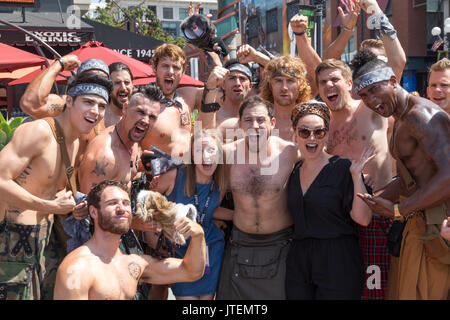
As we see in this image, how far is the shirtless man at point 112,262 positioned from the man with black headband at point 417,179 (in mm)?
1362

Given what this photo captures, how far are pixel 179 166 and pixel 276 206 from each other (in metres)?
0.92

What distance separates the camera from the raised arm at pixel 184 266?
12.5 ft

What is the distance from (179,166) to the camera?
4418 mm

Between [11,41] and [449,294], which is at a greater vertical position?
[11,41]

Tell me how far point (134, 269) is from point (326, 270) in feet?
4.83

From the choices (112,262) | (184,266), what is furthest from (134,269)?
(184,266)

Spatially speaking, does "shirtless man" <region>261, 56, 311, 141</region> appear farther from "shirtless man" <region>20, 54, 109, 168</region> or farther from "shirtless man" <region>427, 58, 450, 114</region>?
"shirtless man" <region>20, 54, 109, 168</region>

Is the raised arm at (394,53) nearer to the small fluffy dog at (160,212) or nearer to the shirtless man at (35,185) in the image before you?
the small fluffy dog at (160,212)

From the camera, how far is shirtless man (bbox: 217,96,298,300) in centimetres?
414

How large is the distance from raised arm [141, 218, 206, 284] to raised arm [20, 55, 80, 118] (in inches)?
62.5

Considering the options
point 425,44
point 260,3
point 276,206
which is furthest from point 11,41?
point 260,3

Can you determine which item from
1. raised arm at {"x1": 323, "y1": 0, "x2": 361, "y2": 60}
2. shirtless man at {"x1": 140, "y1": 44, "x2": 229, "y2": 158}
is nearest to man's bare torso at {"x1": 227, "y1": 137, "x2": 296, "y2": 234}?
shirtless man at {"x1": 140, "y1": 44, "x2": 229, "y2": 158}

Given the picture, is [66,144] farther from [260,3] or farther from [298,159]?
[260,3]
